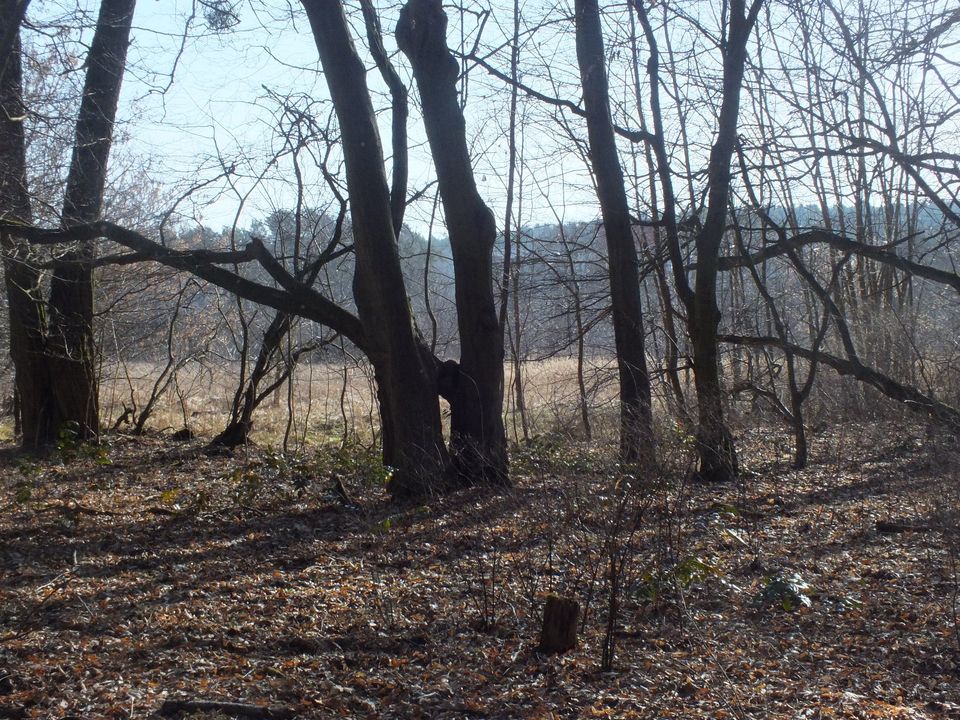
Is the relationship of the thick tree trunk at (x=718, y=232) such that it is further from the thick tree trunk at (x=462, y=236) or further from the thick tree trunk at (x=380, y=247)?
the thick tree trunk at (x=380, y=247)

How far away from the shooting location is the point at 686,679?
452 centimetres

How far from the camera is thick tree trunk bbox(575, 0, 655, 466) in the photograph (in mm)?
10039

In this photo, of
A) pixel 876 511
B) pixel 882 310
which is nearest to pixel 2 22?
pixel 876 511

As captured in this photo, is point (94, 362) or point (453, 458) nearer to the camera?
point (453, 458)

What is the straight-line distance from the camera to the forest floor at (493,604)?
4371 millimetres

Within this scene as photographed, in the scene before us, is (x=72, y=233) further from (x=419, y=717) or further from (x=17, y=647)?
(x=419, y=717)

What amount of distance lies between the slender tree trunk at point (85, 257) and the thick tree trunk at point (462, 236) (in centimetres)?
427

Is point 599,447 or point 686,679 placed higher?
point 599,447

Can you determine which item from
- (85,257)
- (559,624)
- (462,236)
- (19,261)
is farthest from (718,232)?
(85,257)

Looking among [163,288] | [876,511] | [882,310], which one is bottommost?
[876,511]

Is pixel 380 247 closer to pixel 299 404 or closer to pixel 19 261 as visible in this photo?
pixel 19 261

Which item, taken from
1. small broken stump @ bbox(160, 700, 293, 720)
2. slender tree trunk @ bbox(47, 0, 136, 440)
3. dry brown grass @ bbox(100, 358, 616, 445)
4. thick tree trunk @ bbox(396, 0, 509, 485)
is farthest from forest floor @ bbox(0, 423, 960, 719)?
slender tree trunk @ bbox(47, 0, 136, 440)

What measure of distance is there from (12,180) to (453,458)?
5.65 meters

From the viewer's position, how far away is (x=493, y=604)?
5.24 meters
